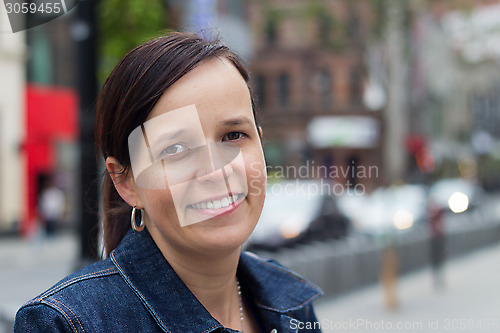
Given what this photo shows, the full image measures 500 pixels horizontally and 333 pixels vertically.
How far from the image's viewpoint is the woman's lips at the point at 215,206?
4.23 feet

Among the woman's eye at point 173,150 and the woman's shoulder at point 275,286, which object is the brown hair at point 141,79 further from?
the woman's shoulder at point 275,286

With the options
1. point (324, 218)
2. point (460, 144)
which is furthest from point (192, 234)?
point (460, 144)

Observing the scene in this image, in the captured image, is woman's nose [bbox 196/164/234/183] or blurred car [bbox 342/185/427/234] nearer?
woman's nose [bbox 196/164/234/183]

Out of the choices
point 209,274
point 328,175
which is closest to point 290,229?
point 328,175

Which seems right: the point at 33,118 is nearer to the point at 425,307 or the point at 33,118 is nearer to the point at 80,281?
the point at 425,307

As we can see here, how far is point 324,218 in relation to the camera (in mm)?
14180

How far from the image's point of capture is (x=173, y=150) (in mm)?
1305

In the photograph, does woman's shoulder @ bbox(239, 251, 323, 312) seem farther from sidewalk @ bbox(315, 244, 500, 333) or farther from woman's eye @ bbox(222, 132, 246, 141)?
sidewalk @ bbox(315, 244, 500, 333)

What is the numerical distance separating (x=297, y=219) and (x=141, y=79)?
11940 mm

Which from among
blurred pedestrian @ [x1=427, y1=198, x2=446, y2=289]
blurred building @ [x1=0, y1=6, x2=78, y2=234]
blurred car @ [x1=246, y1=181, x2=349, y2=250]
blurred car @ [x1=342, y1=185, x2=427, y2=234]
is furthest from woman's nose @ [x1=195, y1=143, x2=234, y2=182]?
blurred building @ [x1=0, y1=6, x2=78, y2=234]

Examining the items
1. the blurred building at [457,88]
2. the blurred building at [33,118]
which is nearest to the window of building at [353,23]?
the blurred building at [457,88]

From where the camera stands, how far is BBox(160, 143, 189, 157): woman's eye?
1297mm

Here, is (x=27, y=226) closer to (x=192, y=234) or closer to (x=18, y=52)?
(x=18, y=52)

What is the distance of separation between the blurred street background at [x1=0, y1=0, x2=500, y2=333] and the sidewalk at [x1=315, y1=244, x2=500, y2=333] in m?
0.03
